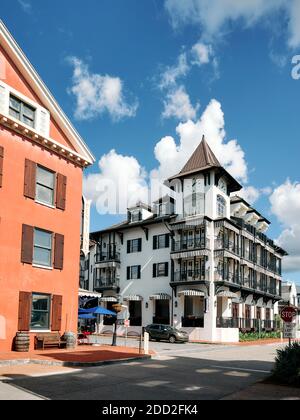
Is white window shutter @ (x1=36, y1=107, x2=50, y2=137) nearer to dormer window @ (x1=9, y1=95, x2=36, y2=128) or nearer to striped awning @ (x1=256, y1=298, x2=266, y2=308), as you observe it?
dormer window @ (x1=9, y1=95, x2=36, y2=128)

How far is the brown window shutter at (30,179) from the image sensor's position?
67.3 ft

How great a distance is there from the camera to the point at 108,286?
155ft

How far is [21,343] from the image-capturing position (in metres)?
19.0

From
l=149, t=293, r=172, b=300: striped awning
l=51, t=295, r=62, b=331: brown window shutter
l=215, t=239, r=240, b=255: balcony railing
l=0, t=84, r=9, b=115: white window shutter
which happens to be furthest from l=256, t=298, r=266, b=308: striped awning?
l=0, t=84, r=9, b=115: white window shutter

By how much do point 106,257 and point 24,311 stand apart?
2875cm

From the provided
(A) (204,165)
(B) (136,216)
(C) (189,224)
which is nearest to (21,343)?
(C) (189,224)

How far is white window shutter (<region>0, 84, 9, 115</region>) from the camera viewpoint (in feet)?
65.7

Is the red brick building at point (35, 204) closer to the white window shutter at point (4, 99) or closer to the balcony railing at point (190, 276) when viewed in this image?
the white window shutter at point (4, 99)

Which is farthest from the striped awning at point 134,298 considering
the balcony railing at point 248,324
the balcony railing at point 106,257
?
the balcony railing at point 248,324

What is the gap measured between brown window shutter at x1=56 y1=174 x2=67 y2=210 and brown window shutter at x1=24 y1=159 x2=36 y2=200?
5.30ft
